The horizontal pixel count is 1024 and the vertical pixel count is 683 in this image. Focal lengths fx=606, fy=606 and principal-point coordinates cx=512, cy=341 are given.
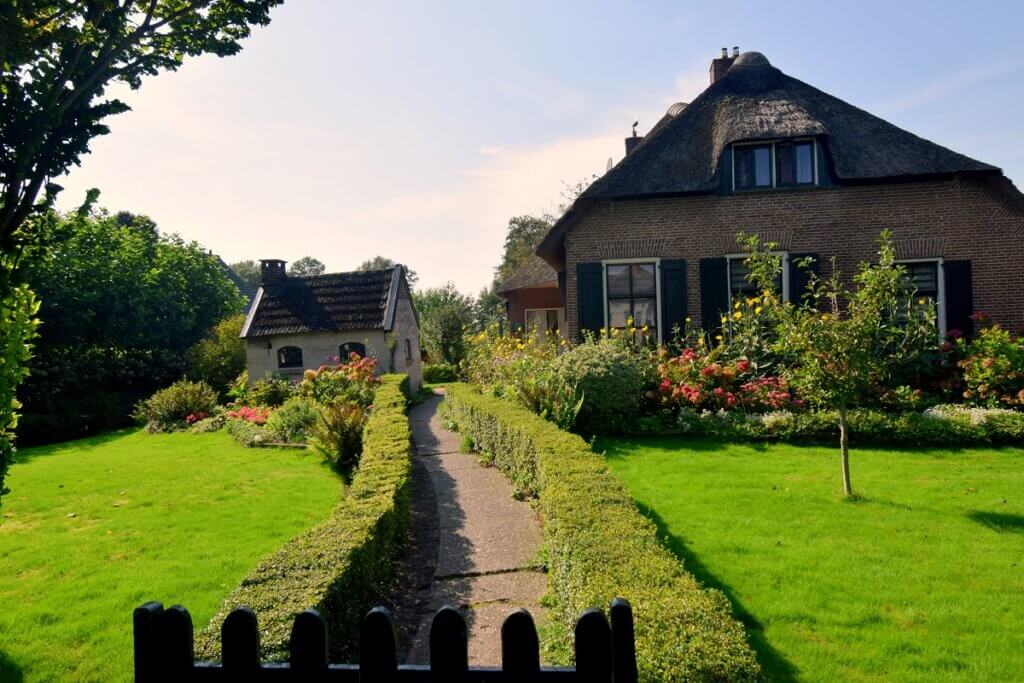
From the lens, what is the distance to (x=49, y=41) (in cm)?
462

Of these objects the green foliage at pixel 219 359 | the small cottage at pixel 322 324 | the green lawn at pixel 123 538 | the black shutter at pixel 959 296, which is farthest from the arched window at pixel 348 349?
the black shutter at pixel 959 296

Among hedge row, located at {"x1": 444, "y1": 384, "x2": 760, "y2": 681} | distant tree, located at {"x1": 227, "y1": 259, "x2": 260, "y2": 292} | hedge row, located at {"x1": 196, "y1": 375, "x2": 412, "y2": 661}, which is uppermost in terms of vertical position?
distant tree, located at {"x1": 227, "y1": 259, "x2": 260, "y2": 292}

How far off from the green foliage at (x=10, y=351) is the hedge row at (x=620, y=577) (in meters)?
4.09

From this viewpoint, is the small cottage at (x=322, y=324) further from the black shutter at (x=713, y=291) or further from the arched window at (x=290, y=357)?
the black shutter at (x=713, y=291)

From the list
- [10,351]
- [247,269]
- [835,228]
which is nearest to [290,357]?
[10,351]

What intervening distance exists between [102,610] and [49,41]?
4477mm

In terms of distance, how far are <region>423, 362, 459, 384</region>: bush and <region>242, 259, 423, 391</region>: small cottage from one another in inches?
285

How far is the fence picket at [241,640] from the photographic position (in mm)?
1888

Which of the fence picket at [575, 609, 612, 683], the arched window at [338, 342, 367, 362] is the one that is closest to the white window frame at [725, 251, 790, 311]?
the arched window at [338, 342, 367, 362]

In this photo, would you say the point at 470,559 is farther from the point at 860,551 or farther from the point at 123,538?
the point at 123,538

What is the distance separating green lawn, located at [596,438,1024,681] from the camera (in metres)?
3.90

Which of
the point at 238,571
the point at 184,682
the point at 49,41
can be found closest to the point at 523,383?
the point at 238,571

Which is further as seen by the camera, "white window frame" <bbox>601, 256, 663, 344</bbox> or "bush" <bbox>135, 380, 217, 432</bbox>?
"bush" <bbox>135, 380, 217, 432</bbox>

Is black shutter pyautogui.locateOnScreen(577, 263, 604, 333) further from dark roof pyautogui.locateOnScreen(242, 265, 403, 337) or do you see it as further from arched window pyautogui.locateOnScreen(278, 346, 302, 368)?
arched window pyautogui.locateOnScreen(278, 346, 302, 368)
